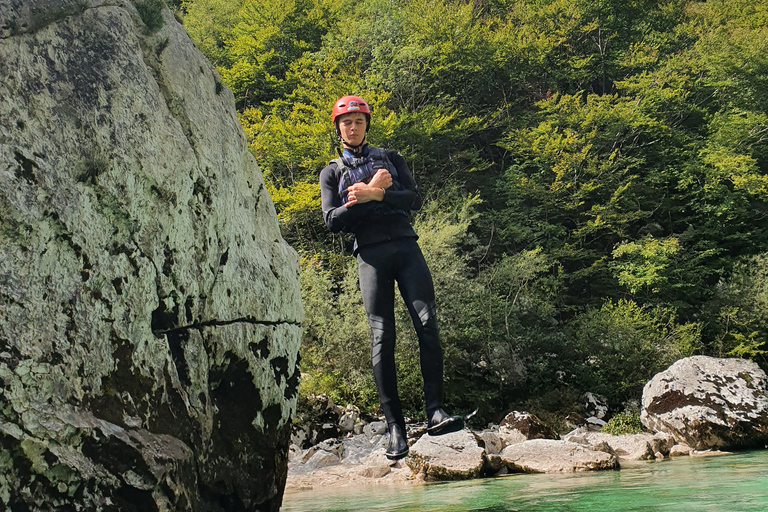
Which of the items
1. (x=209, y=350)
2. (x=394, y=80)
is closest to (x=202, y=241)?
(x=209, y=350)

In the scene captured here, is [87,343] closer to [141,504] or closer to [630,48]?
[141,504]

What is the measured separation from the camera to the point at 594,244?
84.7ft

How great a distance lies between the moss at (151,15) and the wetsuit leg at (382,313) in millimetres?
2357

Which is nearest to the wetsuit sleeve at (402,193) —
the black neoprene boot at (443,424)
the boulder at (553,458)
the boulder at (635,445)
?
the black neoprene boot at (443,424)

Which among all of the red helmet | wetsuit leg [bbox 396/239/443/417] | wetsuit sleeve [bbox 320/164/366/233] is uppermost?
the red helmet

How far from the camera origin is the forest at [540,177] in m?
18.5

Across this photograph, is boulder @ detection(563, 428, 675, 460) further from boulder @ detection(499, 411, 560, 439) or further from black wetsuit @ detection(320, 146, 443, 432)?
black wetsuit @ detection(320, 146, 443, 432)

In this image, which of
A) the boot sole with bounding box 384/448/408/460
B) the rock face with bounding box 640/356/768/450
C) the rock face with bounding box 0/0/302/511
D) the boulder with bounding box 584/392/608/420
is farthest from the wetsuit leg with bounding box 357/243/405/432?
the boulder with bounding box 584/392/608/420

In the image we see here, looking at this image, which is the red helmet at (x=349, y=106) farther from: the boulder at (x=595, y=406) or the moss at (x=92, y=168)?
the boulder at (x=595, y=406)

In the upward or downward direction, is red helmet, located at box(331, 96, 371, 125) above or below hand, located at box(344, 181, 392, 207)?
above

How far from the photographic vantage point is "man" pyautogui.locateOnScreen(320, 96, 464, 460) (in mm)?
4262

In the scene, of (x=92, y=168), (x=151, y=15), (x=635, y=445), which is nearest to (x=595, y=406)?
(x=635, y=445)

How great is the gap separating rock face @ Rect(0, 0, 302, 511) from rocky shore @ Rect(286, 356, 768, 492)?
18.5 feet

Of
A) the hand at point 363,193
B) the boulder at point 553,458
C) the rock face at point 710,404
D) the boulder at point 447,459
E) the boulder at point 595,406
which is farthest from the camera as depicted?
the boulder at point 595,406
